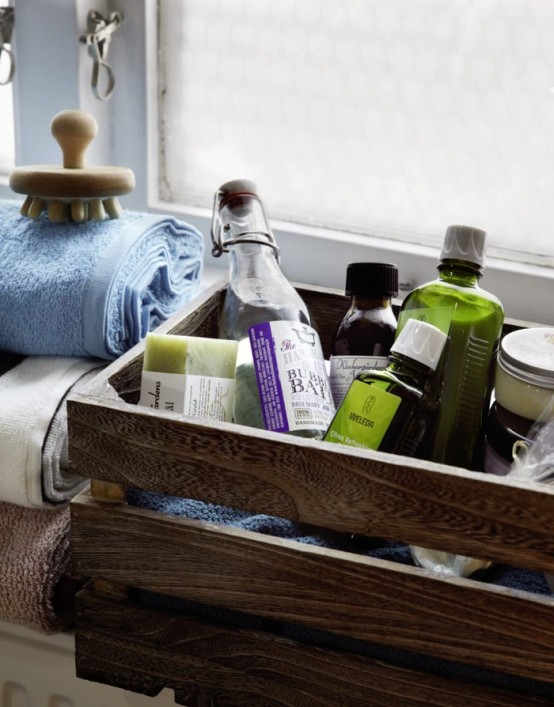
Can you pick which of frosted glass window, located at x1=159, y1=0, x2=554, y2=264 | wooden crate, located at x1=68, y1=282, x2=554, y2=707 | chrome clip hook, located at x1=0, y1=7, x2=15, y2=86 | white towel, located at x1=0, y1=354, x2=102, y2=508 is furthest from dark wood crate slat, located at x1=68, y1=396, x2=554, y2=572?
chrome clip hook, located at x1=0, y1=7, x2=15, y2=86

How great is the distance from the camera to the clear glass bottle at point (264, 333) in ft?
1.73

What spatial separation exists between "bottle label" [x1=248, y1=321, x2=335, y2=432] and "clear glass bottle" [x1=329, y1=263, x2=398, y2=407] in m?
0.03

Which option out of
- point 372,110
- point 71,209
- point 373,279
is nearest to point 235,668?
point 373,279

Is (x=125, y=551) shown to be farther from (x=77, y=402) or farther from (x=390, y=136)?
(x=390, y=136)

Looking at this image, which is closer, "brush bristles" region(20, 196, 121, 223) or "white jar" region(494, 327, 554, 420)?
"white jar" region(494, 327, 554, 420)

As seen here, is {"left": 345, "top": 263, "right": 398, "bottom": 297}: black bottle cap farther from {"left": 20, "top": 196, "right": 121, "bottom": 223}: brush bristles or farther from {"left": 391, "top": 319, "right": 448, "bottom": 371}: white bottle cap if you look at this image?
{"left": 20, "top": 196, "right": 121, "bottom": 223}: brush bristles

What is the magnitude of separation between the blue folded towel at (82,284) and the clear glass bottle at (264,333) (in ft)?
0.22

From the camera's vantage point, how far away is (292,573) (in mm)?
464

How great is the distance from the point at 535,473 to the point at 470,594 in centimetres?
8

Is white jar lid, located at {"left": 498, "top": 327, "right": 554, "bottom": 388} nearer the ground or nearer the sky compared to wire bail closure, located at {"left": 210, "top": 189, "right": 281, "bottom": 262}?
nearer the ground

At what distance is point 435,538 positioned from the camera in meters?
0.43

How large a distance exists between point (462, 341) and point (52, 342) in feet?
1.08

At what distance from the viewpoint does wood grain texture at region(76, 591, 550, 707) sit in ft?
1.52

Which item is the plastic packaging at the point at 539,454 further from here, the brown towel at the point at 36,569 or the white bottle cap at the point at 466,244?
the brown towel at the point at 36,569
